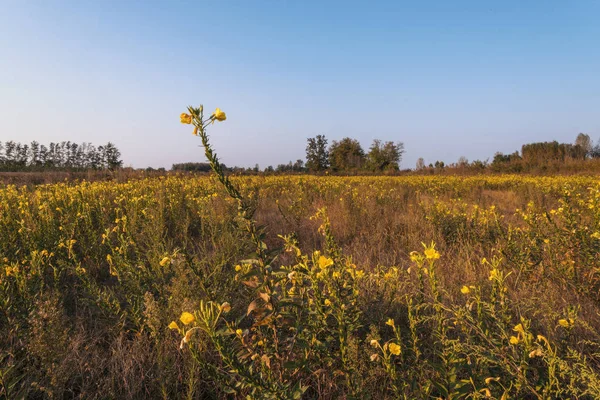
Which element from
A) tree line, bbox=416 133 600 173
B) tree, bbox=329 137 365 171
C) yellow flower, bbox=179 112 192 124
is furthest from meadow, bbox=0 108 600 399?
tree, bbox=329 137 365 171

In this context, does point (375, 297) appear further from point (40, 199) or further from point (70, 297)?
point (40, 199)

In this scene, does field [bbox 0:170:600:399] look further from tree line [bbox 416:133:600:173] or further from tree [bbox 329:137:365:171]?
tree [bbox 329:137:365:171]

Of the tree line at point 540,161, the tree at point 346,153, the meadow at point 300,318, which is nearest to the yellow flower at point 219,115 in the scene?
the meadow at point 300,318

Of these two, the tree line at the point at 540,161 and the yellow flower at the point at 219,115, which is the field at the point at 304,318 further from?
the tree line at the point at 540,161

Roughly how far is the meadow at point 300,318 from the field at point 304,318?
0.6 inches

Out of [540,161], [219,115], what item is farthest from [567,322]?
[540,161]

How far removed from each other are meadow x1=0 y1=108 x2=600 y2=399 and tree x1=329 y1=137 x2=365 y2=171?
141ft

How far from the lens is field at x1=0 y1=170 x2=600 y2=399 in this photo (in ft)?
4.19

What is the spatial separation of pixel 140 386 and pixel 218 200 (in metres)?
4.23

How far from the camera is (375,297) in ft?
7.23

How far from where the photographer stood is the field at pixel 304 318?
1278 millimetres

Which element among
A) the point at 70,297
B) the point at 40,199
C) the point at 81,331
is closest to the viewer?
the point at 81,331

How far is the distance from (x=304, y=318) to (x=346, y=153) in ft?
161

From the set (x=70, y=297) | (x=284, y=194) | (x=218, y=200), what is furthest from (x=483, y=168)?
(x=70, y=297)
